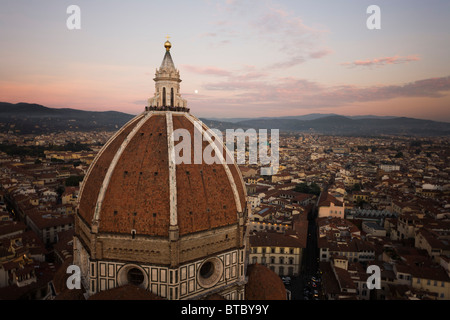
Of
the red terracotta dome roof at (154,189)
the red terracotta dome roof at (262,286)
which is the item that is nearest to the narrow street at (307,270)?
the red terracotta dome roof at (262,286)

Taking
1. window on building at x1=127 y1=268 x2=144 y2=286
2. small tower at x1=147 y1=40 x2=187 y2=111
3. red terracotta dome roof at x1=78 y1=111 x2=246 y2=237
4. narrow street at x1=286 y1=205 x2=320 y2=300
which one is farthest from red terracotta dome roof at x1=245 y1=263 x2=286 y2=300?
narrow street at x1=286 y1=205 x2=320 y2=300

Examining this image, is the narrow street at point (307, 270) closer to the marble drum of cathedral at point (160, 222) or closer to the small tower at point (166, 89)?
the marble drum of cathedral at point (160, 222)

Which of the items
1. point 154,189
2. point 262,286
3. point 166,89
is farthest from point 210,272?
point 166,89

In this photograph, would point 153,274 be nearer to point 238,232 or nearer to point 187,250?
point 187,250

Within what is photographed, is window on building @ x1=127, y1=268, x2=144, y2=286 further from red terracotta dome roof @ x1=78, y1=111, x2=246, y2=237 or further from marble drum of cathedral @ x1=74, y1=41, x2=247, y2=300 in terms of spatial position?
red terracotta dome roof @ x1=78, y1=111, x2=246, y2=237

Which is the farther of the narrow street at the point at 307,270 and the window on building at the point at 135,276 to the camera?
the narrow street at the point at 307,270
